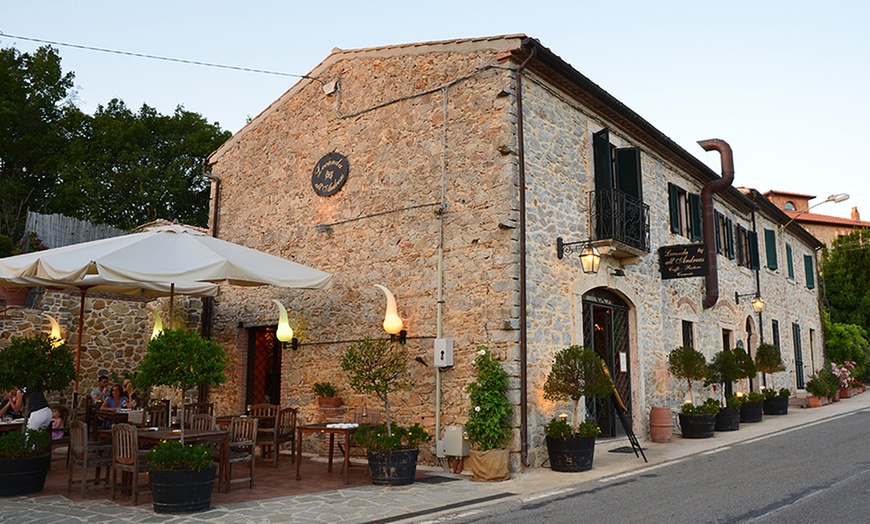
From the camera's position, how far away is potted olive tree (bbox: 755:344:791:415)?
625 inches

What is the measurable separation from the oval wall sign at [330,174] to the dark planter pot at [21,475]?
6.21 meters

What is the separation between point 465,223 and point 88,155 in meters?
19.6

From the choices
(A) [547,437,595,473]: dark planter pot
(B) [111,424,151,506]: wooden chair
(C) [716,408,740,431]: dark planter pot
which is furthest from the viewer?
(C) [716,408,740,431]: dark planter pot

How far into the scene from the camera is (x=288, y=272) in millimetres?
9562

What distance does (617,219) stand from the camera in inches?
429

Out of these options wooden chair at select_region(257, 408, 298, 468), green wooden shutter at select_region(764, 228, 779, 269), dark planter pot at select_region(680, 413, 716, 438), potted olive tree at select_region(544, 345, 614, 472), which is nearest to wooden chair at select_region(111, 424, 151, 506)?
wooden chair at select_region(257, 408, 298, 468)

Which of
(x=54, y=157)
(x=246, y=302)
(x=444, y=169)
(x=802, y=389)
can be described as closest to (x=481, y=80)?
(x=444, y=169)

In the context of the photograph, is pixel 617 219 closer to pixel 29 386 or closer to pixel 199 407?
pixel 199 407

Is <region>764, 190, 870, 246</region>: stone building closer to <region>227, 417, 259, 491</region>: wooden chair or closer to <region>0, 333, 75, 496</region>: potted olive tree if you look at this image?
<region>227, 417, 259, 491</region>: wooden chair

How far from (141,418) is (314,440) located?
135 inches

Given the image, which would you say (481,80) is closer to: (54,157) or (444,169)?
(444,169)

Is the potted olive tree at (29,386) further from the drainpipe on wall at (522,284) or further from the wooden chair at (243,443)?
the drainpipe on wall at (522,284)

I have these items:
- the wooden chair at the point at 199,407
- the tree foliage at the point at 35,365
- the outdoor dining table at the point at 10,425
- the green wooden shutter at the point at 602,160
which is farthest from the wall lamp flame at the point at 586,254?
the outdoor dining table at the point at 10,425

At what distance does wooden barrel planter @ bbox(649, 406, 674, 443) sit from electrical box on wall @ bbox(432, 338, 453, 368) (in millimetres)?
4602
